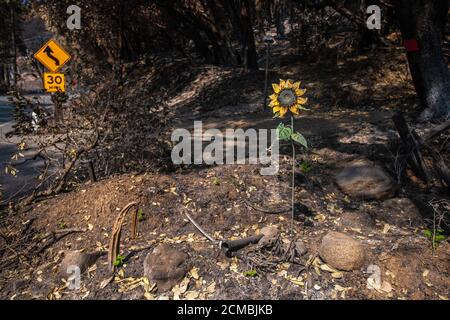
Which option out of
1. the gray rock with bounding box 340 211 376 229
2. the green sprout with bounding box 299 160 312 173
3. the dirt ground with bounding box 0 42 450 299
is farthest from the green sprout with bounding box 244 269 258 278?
the green sprout with bounding box 299 160 312 173

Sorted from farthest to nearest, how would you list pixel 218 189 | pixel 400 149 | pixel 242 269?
1. pixel 400 149
2. pixel 218 189
3. pixel 242 269

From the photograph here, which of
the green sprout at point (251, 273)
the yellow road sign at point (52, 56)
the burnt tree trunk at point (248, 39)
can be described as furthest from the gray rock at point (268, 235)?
the burnt tree trunk at point (248, 39)

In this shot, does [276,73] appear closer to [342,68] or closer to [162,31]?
[342,68]

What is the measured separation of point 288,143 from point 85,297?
168 inches

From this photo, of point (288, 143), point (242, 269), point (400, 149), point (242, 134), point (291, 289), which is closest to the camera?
point (291, 289)

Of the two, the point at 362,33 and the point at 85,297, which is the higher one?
the point at 362,33

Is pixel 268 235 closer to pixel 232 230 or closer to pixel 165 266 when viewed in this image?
pixel 232 230

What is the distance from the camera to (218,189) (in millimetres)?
4816

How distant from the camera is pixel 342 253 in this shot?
11.5 feet

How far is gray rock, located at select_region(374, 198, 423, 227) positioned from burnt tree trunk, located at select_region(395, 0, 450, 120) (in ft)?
10.6

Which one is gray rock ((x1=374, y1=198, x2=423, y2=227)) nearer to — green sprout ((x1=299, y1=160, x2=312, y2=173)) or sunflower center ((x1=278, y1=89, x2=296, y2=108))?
green sprout ((x1=299, y1=160, x2=312, y2=173))

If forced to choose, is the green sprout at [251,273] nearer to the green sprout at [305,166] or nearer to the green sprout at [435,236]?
the green sprout at [435,236]

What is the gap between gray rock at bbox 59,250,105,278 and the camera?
140 inches
